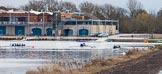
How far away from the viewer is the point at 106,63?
126ft

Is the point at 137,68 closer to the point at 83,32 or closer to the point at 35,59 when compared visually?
the point at 35,59

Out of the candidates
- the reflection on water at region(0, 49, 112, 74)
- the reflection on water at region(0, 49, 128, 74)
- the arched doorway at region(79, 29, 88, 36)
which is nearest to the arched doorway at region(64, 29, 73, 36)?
the arched doorway at region(79, 29, 88, 36)

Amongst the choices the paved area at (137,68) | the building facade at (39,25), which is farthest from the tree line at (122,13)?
the paved area at (137,68)

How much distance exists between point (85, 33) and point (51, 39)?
625 inches

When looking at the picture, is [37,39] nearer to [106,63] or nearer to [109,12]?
[109,12]

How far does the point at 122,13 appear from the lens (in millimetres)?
171250

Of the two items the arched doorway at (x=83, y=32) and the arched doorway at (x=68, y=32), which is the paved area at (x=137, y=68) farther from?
the arched doorway at (x=68, y=32)

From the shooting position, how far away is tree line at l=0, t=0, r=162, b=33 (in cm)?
15038

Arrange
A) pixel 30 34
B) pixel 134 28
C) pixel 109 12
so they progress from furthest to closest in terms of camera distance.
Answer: pixel 109 12
pixel 134 28
pixel 30 34

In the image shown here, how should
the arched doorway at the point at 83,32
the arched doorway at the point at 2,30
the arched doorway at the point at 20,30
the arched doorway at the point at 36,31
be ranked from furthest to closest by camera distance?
the arched doorway at the point at 36,31
the arched doorway at the point at 2,30
the arched doorway at the point at 20,30
the arched doorway at the point at 83,32

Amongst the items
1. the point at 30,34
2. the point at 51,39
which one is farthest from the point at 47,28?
the point at 51,39

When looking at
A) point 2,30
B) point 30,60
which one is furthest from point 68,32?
point 30,60

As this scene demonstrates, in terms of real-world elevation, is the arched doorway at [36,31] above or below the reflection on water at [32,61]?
below

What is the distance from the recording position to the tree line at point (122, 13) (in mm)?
150375
